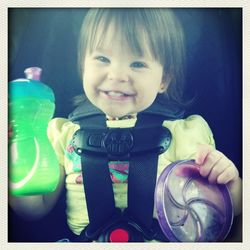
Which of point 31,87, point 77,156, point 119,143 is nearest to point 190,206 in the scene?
point 119,143

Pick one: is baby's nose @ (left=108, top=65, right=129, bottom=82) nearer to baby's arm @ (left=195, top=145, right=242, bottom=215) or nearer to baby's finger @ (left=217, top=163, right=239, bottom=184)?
baby's arm @ (left=195, top=145, right=242, bottom=215)

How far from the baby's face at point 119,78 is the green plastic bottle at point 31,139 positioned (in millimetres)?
169

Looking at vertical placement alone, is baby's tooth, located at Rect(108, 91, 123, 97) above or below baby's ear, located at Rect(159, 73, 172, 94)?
below

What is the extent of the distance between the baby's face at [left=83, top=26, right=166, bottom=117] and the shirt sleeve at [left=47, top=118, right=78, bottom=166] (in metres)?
0.13

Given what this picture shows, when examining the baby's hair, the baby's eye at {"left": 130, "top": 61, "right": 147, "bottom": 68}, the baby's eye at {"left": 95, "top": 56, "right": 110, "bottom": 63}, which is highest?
the baby's hair

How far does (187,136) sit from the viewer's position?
157 centimetres

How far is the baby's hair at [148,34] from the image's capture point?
5.13ft

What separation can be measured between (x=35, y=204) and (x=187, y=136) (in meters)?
0.60

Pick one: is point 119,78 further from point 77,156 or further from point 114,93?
point 77,156

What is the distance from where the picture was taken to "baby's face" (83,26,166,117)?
1.55m

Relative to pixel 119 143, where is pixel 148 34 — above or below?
above

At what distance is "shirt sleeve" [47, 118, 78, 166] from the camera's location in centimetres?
158

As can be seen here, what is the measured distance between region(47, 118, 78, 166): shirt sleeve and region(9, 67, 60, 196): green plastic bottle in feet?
0.05

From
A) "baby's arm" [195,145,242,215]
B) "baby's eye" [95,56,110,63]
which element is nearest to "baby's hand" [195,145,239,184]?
"baby's arm" [195,145,242,215]
